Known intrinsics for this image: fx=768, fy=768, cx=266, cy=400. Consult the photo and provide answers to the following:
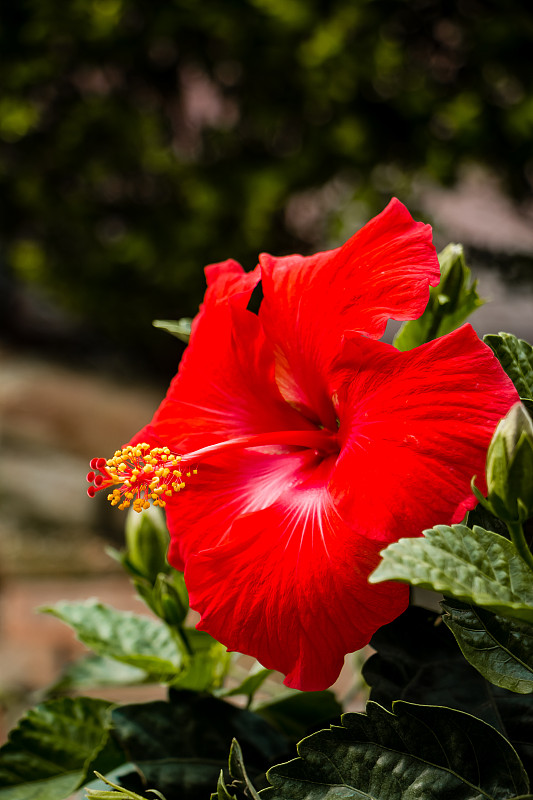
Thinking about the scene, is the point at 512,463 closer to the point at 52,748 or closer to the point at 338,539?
the point at 338,539

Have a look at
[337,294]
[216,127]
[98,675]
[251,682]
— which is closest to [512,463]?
[337,294]

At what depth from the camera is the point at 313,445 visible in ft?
1.72

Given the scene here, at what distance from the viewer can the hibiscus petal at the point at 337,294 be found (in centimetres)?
46

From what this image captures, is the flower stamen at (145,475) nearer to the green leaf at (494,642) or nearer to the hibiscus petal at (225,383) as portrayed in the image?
the hibiscus petal at (225,383)

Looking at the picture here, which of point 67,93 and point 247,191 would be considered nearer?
point 247,191

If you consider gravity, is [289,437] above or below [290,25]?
below

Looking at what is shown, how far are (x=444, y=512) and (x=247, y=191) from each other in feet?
8.06

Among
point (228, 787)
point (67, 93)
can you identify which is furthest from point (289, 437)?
point (67, 93)

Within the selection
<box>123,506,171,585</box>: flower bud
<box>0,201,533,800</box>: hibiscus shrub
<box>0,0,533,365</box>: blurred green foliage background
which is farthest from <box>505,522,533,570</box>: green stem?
<box>0,0,533,365</box>: blurred green foliage background

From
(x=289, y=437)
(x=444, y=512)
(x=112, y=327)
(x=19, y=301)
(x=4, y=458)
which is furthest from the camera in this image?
(x=19, y=301)

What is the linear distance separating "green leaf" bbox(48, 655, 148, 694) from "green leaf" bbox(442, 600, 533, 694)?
417 mm

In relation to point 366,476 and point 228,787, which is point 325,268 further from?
point 228,787

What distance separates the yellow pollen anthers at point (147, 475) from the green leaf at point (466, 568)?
177mm

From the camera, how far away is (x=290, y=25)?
2377 millimetres
